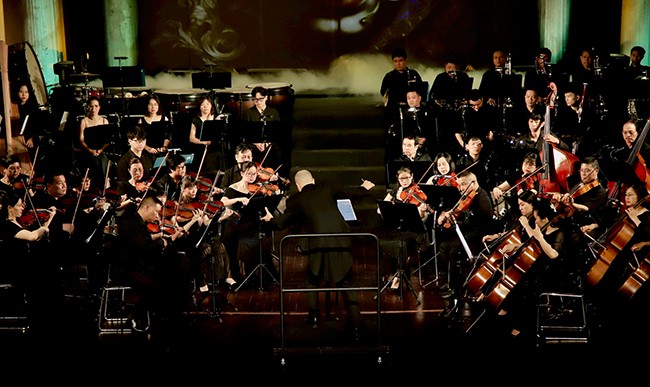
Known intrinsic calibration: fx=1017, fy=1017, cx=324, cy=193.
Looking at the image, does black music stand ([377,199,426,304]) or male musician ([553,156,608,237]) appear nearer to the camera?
black music stand ([377,199,426,304])

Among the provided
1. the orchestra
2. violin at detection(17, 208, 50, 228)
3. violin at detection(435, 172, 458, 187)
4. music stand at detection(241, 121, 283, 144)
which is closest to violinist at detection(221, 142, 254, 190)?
the orchestra

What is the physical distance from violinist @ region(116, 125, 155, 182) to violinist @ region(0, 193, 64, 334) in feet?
5.72

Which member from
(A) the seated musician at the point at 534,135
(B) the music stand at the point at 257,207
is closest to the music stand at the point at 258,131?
(B) the music stand at the point at 257,207

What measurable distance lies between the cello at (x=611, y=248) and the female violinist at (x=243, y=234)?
11.1 feet

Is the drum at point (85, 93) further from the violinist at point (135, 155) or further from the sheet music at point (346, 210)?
the sheet music at point (346, 210)

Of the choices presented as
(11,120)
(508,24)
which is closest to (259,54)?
(508,24)

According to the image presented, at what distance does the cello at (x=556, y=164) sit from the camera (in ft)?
34.7

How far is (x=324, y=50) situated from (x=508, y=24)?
3086 mm

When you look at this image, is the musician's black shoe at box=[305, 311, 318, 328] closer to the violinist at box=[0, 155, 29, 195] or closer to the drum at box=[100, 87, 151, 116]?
the violinist at box=[0, 155, 29, 195]

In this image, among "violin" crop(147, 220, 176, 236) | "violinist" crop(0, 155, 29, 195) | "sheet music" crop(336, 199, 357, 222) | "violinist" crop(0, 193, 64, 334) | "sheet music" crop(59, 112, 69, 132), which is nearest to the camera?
"sheet music" crop(336, 199, 357, 222)

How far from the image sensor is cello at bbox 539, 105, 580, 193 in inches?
416

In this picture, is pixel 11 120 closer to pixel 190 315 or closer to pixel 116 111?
pixel 116 111

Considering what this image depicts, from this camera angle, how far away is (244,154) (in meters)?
10.6

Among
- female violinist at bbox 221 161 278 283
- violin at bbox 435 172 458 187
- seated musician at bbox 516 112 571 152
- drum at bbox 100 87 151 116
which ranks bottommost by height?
female violinist at bbox 221 161 278 283
